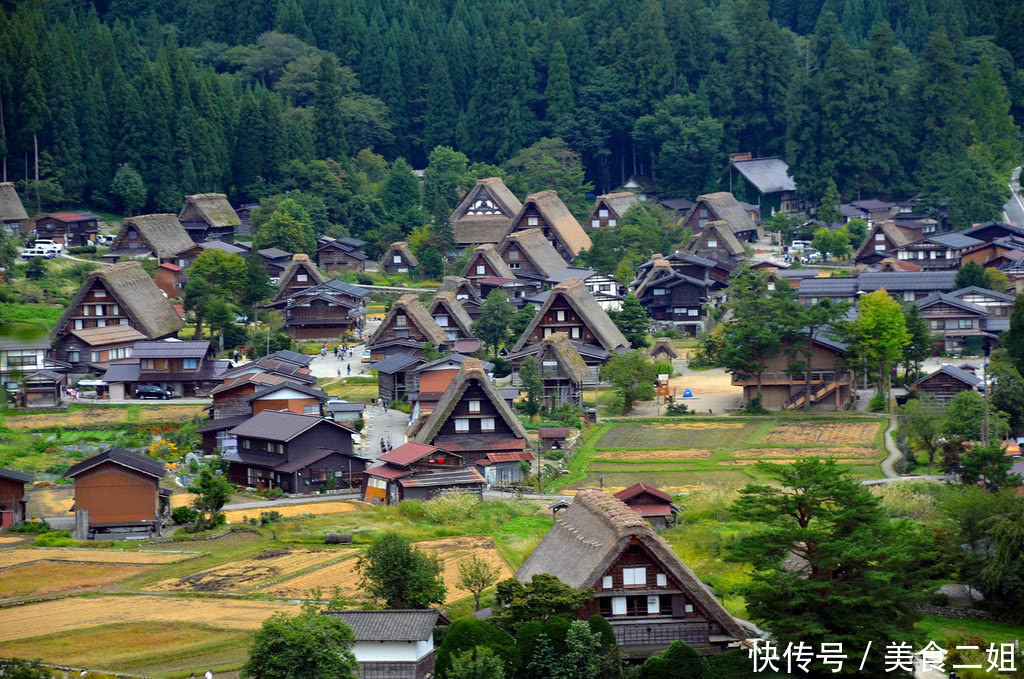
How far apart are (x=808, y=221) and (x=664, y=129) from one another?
733cm

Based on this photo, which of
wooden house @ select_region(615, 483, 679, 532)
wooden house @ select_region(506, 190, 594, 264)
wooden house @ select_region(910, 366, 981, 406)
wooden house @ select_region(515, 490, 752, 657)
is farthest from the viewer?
wooden house @ select_region(506, 190, 594, 264)

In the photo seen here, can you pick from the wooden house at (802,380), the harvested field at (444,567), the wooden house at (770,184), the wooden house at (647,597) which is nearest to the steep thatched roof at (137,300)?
the wooden house at (802,380)

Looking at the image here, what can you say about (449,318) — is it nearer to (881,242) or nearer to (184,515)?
(881,242)

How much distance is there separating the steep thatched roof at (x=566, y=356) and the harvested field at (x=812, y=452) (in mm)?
6515

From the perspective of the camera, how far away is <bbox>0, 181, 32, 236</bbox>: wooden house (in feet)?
190

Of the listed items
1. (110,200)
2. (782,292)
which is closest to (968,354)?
(782,292)

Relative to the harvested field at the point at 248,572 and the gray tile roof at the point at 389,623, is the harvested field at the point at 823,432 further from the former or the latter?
the gray tile roof at the point at 389,623

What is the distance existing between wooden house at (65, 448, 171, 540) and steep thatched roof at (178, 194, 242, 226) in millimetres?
30146

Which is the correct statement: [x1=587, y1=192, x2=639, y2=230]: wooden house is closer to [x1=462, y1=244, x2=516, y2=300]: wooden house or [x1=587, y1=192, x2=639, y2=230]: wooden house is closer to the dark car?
[x1=462, y1=244, x2=516, y2=300]: wooden house

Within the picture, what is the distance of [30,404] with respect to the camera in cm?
4422

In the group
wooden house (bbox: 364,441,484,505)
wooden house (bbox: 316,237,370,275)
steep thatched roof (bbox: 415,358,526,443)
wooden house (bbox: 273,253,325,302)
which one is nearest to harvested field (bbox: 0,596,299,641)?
wooden house (bbox: 364,441,484,505)

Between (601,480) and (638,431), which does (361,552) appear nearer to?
(601,480)

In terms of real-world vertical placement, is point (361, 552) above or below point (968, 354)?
below

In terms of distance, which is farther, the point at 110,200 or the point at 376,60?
the point at 376,60
